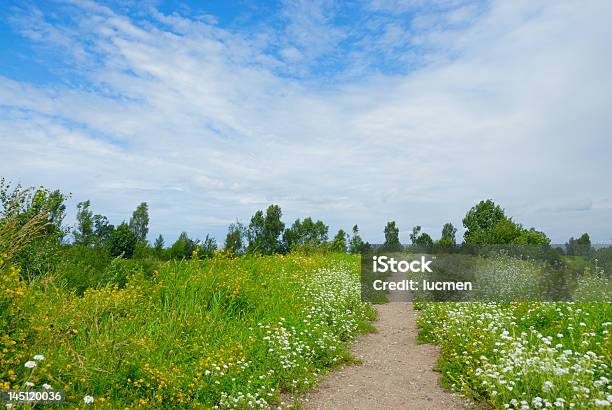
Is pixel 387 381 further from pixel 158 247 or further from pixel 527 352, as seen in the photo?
pixel 158 247

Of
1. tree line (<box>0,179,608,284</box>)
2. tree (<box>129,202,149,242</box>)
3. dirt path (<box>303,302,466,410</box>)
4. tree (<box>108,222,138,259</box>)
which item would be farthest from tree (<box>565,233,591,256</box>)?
tree (<box>129,202,149,242</box>)

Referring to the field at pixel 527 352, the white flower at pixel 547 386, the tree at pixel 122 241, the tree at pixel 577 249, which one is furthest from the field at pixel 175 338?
the tree at pixel 577 249

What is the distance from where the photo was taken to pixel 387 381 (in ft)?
24.3

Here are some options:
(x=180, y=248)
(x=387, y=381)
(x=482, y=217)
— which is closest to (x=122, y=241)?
(x=180, y=248)

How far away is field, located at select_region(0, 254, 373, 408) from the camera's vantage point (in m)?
5.00

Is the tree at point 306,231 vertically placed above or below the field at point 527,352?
above

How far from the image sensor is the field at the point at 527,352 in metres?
5.24

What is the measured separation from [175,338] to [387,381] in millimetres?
3379

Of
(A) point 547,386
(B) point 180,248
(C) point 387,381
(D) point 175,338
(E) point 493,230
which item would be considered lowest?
(C) point 387,381

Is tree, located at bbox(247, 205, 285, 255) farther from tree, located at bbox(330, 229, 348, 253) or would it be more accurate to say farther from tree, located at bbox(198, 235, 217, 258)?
tree, located at bbox(198, 235, 217, 258)

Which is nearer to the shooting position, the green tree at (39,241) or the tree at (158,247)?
the green tree at (39,241)

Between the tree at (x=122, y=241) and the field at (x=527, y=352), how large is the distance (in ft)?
29.5

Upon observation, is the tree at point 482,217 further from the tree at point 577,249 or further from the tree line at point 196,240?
the tree at point 577,249

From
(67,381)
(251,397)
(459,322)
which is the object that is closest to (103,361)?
(67,381)
